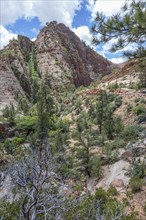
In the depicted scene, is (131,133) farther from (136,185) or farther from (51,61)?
(51,61)

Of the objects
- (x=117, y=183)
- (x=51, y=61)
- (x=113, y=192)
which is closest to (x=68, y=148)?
(x=117, y=183)

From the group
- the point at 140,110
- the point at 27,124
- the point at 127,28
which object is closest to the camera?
the point at 127,28

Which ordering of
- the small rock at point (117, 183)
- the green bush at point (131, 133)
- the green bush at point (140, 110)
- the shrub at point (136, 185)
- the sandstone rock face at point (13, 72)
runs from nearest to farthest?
the shrub at point (136, 185) < the small rock at point (117, 183) < the green bush at point (131, 133) < the green bush at point (140, 110) < the sandstone rock face at point (13, 72)

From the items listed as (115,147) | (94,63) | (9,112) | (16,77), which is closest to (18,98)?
(16,77)

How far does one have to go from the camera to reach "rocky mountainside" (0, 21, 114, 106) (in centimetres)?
6869

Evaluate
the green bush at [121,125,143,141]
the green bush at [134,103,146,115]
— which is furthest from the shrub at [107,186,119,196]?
the green bush at [134,103,146,115]

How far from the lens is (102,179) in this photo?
70.3ft

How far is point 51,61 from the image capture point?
83.3m

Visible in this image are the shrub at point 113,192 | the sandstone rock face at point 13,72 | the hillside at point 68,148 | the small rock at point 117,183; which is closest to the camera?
the hillside at point 68,148

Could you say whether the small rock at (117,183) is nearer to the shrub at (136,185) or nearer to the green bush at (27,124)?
the shrub at (136,185)

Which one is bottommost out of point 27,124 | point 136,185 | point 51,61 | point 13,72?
point 136,185

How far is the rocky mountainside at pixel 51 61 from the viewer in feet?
225

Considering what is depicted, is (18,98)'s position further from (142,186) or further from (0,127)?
(142,186)

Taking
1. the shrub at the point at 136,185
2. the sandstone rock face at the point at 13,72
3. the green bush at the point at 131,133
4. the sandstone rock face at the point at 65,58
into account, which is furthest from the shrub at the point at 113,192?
the sandstone rock face at the point at 65,58
